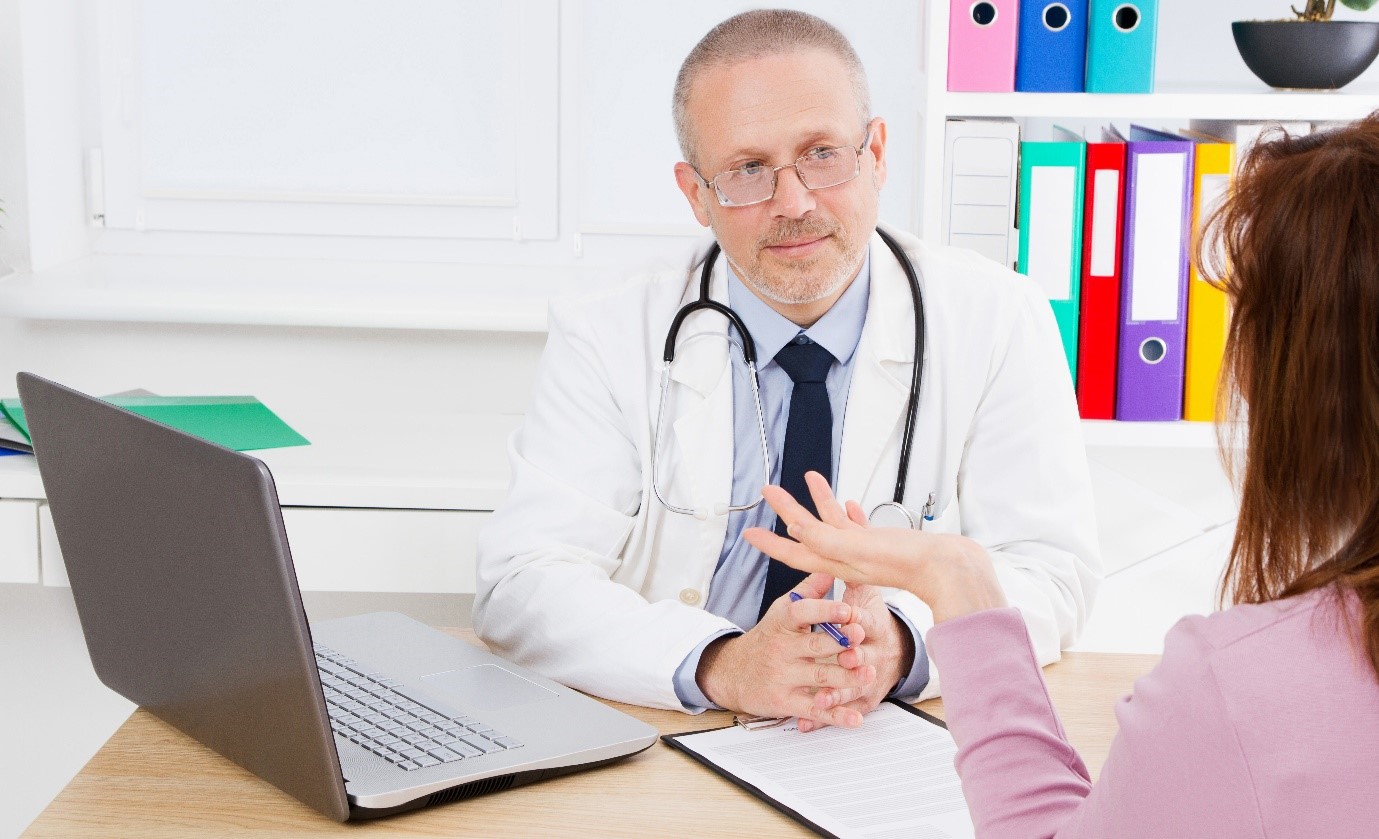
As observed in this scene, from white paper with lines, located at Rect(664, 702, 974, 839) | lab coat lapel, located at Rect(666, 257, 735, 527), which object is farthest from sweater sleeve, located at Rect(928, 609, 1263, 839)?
lab coat lapel, located at Rect(666, 257, 735, 527)

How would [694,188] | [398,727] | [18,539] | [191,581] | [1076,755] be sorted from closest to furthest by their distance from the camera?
[1076,755]
[191,581]
[398,727]
[694,188]
[18,539]

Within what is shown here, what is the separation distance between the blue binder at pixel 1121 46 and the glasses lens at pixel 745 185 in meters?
0.54

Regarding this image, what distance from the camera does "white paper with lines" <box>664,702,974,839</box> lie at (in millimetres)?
1014

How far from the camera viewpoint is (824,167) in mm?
1568

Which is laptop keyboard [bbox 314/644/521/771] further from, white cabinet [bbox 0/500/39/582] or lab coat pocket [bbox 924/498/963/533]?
white cabinet [bbox 0/500/39/582]

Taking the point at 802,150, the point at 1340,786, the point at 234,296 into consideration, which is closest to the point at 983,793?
the point at 1340,786

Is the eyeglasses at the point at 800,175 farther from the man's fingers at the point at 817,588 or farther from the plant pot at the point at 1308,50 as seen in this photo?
the plant pot at the point at 1308,50

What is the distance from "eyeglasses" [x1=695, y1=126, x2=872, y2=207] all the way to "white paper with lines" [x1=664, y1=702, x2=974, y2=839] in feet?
1.99

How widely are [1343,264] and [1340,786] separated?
0.27 meters

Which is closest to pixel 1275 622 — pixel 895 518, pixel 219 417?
pixel 895 518

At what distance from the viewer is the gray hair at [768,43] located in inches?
62.6

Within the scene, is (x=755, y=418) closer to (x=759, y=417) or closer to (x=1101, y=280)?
(x=759, y=417)

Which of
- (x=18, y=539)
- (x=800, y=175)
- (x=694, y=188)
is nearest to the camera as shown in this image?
(x=800, y=175)

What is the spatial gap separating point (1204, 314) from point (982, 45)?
0.47m
